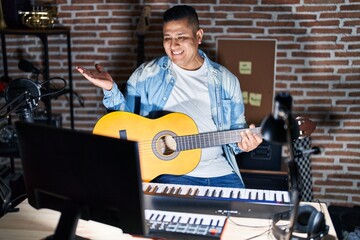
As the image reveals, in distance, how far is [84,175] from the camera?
1.41 metres

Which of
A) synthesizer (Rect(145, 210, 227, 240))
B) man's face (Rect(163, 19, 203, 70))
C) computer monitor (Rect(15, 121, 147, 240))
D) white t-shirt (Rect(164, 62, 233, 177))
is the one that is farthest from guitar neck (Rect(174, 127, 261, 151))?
computer monitor (Rect(15, 121, 147, 240))

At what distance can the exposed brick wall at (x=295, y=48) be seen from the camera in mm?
3705

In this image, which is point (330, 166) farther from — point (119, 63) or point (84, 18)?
point (84, 18)

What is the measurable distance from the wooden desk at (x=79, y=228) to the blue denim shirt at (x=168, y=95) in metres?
0.90

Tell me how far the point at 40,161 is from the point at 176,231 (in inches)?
22.3

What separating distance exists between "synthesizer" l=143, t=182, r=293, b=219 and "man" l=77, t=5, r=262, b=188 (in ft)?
2.07

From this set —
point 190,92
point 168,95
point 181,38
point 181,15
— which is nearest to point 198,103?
point 190,92

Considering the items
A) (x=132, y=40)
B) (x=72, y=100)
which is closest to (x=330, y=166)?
(x=132, y=40)

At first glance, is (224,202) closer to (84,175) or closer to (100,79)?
(84,175)

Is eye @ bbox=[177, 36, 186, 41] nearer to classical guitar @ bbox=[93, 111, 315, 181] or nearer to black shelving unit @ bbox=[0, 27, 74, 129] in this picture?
classical guitar @ bbox=[93, 111, 315, 181]

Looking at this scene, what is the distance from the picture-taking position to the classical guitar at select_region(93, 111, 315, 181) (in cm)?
250

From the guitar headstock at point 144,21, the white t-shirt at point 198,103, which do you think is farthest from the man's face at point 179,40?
the guitar headstock at point 144,21

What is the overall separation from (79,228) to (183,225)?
0.43m

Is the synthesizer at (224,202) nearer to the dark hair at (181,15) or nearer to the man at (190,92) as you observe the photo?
the man at (190,92)
